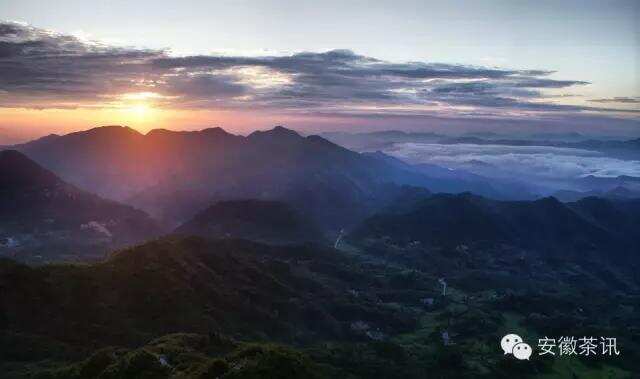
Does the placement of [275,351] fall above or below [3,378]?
above

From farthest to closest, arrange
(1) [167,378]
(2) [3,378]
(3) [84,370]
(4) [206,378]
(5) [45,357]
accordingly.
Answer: (5) [45,357], (2) [3,378], (3) [84,370], (1) [167,378], (4) [206,378]

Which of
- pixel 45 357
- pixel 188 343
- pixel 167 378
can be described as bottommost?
pixel 45 357

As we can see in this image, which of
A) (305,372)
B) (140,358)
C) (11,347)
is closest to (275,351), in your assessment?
(305,372)

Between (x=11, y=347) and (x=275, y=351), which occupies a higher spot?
(x=275, y=351)

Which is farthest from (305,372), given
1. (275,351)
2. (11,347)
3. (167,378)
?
(11,347)

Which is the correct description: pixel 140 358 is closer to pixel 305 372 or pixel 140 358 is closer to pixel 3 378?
pixel 305 372

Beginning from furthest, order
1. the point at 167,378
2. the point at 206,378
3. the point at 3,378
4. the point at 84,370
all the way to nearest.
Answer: the point at 3,378, the point at 84,370, the point at 167,378, the point at 206,378

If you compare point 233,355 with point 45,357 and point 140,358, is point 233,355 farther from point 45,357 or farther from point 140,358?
point 45,357

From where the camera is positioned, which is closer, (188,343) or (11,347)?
(188,343)

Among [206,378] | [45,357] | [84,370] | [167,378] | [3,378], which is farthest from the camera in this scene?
[45,357]
